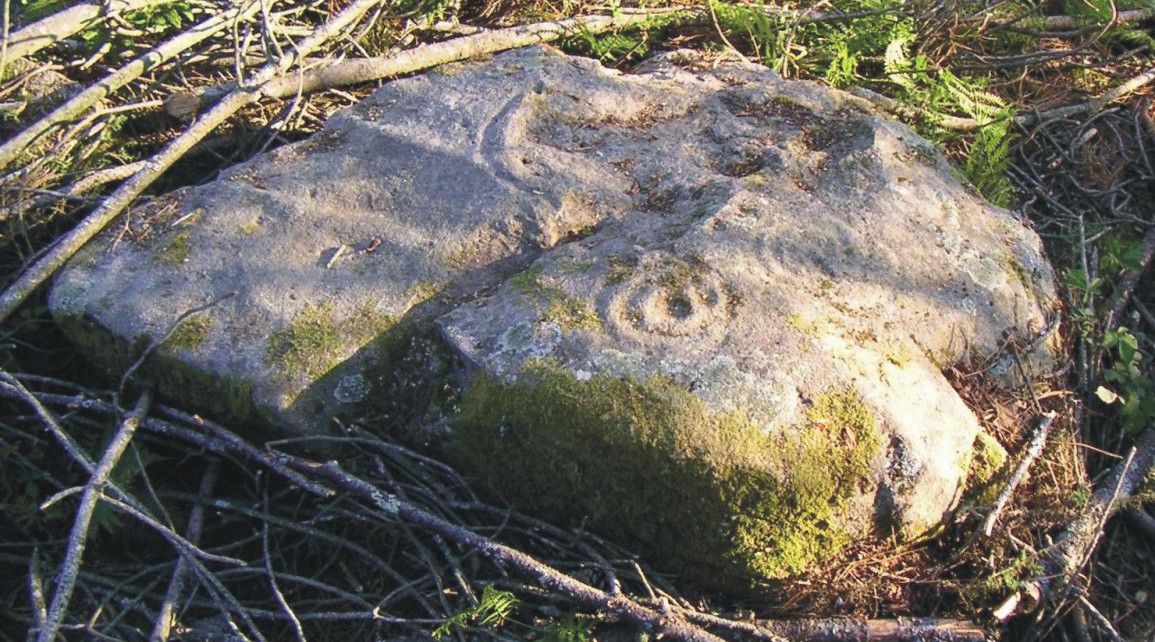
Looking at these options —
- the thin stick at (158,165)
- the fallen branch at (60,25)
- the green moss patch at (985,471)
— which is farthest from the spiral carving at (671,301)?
the fallen branch at (60,25)

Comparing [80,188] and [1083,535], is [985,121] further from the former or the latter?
[80,188]

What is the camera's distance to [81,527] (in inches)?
111

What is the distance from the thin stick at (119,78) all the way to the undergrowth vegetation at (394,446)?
0.01 m

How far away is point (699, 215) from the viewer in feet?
11.2

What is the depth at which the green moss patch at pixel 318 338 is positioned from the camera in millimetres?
3121

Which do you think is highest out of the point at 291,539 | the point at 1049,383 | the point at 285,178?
the point at 285,178

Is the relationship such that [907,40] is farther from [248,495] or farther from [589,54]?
[248,495]

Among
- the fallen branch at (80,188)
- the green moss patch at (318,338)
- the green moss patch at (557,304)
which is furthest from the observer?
the fallen branch at (80,188)

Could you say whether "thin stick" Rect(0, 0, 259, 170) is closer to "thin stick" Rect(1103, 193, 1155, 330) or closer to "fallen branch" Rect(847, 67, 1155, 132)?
"fallen branch" Rect(847, 67, 1155, 132)

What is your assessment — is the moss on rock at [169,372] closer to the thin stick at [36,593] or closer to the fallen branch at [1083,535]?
the thin stick at [36,593]

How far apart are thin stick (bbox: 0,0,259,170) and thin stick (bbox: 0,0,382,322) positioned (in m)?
0.32

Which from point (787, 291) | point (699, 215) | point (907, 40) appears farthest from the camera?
point (907, 40)

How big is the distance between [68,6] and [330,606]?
3.16m

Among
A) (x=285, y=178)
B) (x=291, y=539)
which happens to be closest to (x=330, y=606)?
(x=291, y=539)
